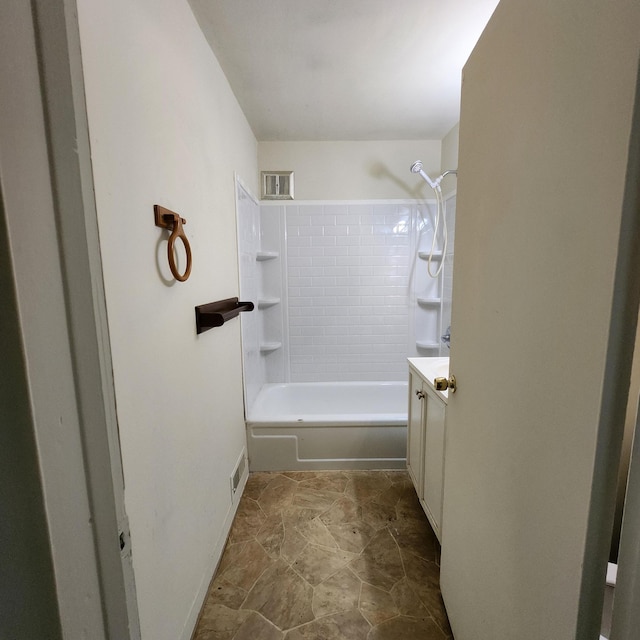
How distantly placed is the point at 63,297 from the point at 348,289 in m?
2.39

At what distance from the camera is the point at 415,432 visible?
168 centimetres

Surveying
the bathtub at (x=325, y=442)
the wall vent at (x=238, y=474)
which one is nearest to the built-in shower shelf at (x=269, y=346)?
the bathtub at (x=325, y=442)

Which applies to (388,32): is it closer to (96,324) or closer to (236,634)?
(96,324)

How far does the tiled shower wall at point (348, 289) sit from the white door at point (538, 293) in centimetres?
170

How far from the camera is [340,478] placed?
77.8 inches

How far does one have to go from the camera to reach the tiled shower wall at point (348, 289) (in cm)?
259

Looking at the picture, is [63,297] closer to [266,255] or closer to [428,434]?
[428,434]

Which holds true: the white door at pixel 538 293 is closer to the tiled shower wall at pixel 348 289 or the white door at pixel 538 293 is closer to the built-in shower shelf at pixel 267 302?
the tiled shower wall at pixel 348 289

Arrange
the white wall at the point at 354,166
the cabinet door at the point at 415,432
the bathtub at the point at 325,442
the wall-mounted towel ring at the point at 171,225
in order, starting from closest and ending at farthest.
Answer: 1. the wall-mounted towel ring at the point at 171,225
2. the cabinet door at the point at 415,432
3. the bathtub at the point at 325,442
4. the white wall at the point at 354,166

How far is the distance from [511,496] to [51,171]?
993 millimetres

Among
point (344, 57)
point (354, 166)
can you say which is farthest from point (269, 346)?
point (344, 57)

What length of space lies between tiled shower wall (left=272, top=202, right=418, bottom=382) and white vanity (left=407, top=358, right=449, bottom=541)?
1.01m

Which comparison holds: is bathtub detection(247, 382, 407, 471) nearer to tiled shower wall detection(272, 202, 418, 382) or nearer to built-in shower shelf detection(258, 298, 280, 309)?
tiled shower wall detection(272, 202, 418, 382)

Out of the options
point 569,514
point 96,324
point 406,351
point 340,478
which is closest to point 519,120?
point 569,514
